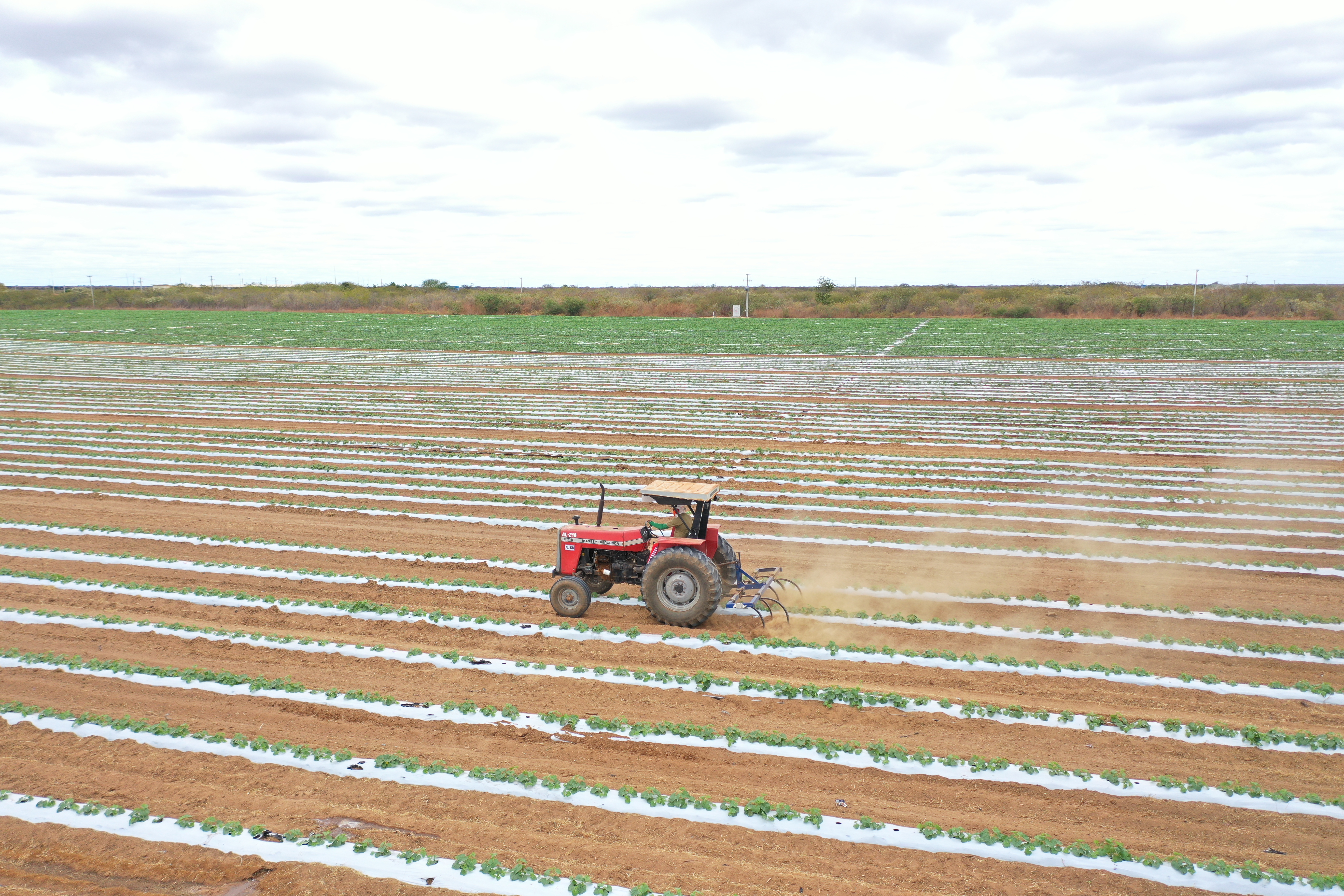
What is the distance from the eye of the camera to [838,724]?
23.5 ft

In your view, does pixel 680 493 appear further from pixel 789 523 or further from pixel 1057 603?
pixel 789 523

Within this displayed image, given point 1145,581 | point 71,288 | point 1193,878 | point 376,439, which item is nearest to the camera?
point 1193,878

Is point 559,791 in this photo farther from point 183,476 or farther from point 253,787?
point 183,476

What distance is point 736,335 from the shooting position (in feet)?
193

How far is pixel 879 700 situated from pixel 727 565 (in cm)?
225

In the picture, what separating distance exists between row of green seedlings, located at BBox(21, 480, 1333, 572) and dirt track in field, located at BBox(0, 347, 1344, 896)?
20cm

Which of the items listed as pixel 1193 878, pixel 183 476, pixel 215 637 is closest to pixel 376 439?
pixel 183 476

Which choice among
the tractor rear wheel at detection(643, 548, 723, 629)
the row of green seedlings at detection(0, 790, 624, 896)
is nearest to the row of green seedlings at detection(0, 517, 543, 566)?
the tractor rear wheel at detection(643, 548, 723, 629)

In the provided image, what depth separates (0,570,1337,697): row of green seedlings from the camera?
26.3 ft

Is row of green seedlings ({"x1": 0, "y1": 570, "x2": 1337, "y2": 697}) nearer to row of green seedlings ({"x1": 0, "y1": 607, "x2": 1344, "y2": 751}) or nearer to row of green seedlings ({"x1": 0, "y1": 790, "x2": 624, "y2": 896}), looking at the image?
row of green seedlings ({"x1": 0, "y1": 607, "x2": 1344, "y2": 751})

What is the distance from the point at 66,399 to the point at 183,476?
13306mm

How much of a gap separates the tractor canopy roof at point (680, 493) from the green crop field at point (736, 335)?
35378 millimetres

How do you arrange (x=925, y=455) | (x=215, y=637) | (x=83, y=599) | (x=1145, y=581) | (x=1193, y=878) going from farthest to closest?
(x=925, y=455)
(x=1145, y=581)
(x=83, y=599)
(x=215, y=637)
(x=1193, y=878)

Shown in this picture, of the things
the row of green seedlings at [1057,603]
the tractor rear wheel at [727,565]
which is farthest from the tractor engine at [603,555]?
the row of green seedlings at [1057,603]
